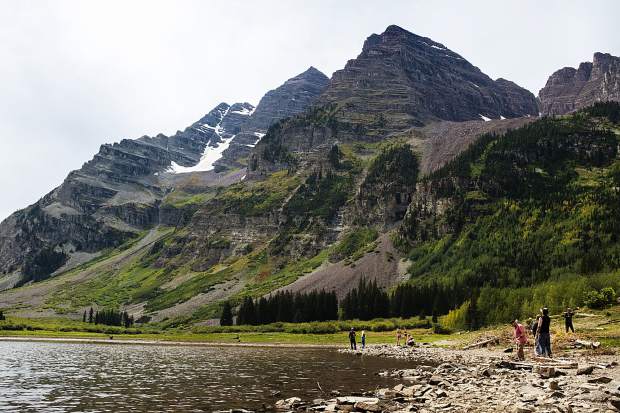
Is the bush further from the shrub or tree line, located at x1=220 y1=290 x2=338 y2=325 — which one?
tree line, located at x1=220 y1=290 x2=338 y2=325

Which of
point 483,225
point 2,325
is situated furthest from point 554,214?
point 2,325

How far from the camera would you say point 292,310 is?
165375 mm

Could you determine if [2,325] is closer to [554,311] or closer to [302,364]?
[302,364]

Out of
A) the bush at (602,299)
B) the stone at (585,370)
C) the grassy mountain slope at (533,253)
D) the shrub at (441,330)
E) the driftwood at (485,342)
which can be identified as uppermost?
the grassy mountain slope at (533,253)

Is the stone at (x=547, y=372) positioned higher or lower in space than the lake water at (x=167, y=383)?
higher

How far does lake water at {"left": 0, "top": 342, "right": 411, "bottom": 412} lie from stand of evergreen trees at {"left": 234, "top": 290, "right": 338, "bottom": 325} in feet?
334

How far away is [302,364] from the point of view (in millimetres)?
57906

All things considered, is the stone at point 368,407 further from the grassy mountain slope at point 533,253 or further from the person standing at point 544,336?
the grassy mountain slope at point 533,253

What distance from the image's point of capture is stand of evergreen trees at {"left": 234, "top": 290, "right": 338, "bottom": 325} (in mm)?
161250

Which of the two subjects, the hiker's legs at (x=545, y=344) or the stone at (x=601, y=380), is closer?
the stone at (x=601, y=380)

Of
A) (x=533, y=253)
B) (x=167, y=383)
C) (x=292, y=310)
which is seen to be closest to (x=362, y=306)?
(x=292, y=310)

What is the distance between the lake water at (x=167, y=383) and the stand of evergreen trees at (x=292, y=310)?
334ft

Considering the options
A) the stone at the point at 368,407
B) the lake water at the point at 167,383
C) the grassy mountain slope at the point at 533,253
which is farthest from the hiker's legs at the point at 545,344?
the grassy mountain slope at the point at 533,253

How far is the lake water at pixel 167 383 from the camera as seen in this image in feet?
102
